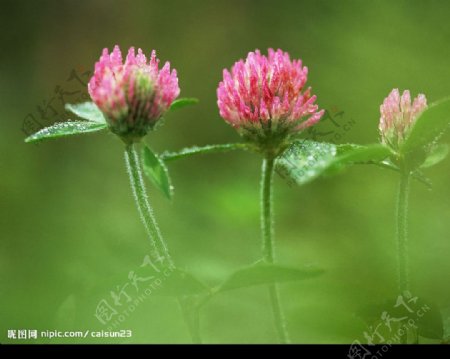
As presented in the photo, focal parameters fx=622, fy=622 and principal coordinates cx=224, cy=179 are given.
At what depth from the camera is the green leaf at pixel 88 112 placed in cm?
81

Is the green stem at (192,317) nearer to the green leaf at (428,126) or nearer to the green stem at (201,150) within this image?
the green stem at (201,150)

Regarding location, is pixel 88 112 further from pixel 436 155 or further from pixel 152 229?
pixel 436 155

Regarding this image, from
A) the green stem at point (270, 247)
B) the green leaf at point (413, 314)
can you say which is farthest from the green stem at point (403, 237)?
the green stem at point (270, 247)

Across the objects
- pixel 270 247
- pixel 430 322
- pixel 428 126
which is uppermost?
pixel 428 126

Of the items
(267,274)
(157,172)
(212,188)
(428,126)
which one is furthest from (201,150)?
(212,188)

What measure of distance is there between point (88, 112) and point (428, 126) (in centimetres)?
43

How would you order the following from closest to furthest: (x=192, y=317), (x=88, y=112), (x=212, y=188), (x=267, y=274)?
(x=267, y=274) < (x=192, y=317) < (x=88, y=112) < (x=212, y=188)

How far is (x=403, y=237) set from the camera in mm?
685

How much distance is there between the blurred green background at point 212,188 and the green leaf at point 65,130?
0.17 meters

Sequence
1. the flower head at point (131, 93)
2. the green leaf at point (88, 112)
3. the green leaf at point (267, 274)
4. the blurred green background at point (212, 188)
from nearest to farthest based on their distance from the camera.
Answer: the green leaf at point (267, 274) < the flower head at point (131, 93) < the green leaf at point (88, 112) < the blurred green background at point (212, 188)

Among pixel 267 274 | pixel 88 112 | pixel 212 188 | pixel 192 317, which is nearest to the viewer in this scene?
pixel 267 274

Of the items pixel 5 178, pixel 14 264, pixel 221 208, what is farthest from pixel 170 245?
pixel 5 178

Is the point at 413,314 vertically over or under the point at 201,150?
under
